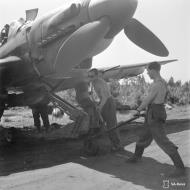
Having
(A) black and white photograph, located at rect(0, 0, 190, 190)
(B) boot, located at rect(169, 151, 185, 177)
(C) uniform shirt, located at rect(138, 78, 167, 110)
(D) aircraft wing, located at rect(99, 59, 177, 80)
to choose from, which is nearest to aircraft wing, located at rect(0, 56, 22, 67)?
(A) black and white photograph, located at rect(0, 0, 190, 190)

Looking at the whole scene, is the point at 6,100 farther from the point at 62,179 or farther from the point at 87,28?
the point at 62,179

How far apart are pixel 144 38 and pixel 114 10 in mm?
1657

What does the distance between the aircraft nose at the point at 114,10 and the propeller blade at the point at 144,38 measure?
1110mm

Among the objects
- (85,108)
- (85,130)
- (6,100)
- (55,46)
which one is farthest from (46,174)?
(6,100)

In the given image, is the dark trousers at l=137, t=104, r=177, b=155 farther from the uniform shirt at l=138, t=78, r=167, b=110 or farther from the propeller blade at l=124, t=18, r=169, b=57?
the propeller blade at l=124, t=18, r=169, b=57

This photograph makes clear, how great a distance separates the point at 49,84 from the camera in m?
8.76

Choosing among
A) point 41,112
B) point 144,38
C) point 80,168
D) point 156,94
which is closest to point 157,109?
point 156,94

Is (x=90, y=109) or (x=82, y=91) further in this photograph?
(x=82, y=91)

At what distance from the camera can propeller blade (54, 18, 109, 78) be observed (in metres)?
6.59

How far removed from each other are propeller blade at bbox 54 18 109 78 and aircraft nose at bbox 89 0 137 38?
0.14 m

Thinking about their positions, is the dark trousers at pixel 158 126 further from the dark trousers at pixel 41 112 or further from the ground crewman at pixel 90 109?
the dark trousers at pixel 41 112

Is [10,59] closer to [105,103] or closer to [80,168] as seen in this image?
[105,103]

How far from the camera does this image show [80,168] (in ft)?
20.1

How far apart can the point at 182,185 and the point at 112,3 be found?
3.41 metres
